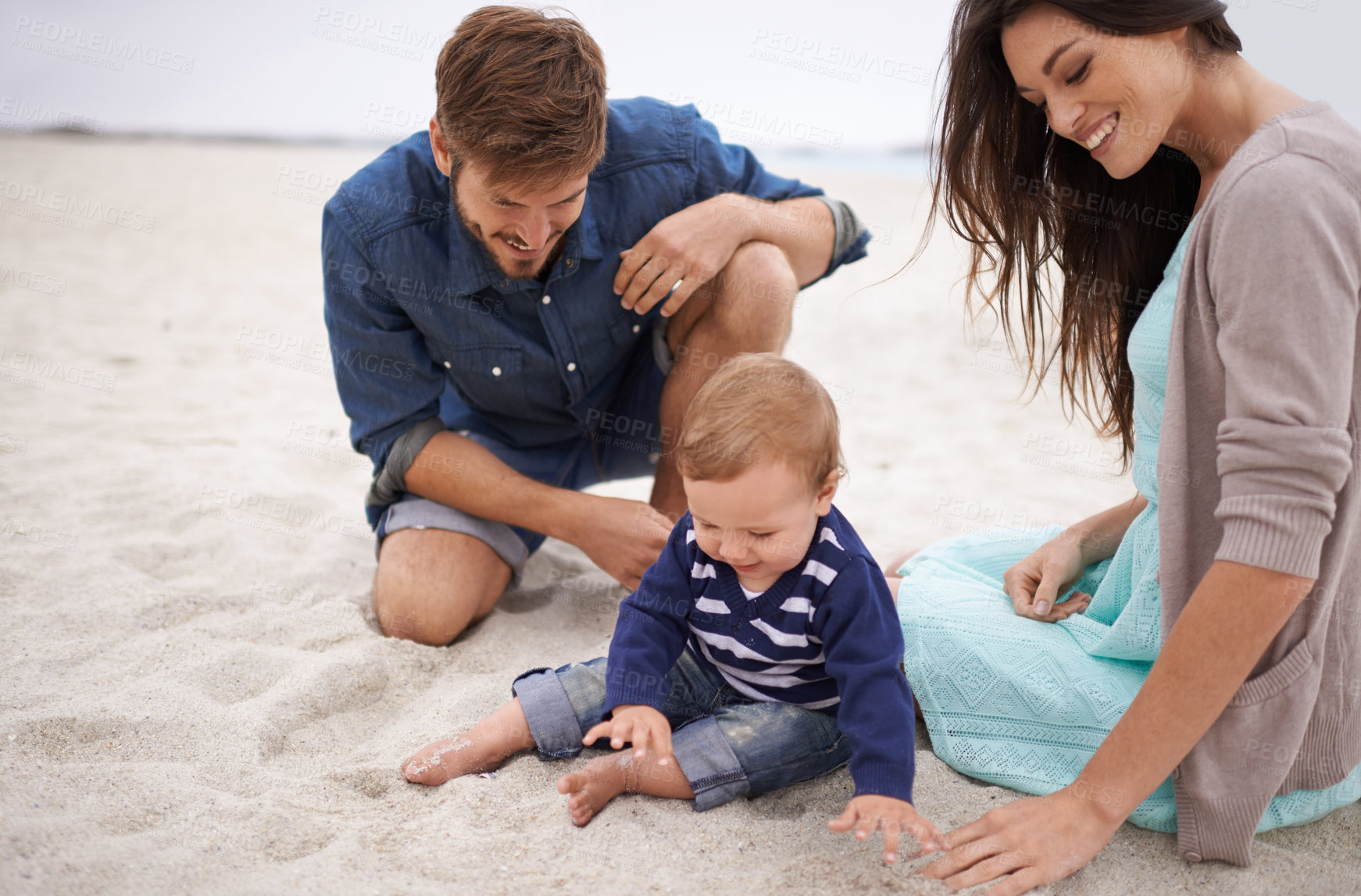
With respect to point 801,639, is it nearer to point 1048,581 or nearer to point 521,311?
point 1048,581

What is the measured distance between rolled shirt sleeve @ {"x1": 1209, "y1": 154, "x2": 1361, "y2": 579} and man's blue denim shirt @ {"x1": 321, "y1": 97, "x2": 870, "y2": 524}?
4.94ft

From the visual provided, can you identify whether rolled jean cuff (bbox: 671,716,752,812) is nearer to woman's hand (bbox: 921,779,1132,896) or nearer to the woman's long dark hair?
woman's hand (bbox: 921,779,1132,896)

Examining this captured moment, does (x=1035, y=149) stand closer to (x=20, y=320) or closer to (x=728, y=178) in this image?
(x=728, y=178)

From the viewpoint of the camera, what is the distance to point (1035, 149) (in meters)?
2.02

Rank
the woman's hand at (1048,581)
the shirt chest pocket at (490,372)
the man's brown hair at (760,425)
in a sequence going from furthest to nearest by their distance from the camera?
the shirt chest pocket at (490,372) → the woman's hand at (1048,581) → the man's brown hair at (760,425)

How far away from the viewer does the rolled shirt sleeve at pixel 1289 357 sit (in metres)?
1.38

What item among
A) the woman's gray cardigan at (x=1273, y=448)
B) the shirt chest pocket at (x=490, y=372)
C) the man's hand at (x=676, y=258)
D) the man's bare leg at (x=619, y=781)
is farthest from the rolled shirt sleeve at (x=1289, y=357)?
the shirt chest pocket at (x=490, y=372)

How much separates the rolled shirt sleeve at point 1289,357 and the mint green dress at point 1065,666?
23 cm

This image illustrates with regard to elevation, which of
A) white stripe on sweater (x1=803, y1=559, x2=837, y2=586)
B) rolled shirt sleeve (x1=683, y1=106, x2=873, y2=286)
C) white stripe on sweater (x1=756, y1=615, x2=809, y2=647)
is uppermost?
rolled shirt sleeve (x1=683, y1=106, x2=873, y2=286)

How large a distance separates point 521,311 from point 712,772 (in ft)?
4.31

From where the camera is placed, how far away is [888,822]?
4.83ft

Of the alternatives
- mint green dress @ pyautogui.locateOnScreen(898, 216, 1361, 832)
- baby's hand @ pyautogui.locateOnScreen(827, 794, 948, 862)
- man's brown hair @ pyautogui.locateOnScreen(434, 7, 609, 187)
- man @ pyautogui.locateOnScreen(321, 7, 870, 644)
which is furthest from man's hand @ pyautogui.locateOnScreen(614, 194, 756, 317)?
baby's hand @ pyautogui.locateOnScreen(827, 794, 948, 862)

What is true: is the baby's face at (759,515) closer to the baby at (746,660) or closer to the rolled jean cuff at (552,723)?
the baby at (746,660)

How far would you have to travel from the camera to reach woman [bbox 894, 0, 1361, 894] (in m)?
1.41
